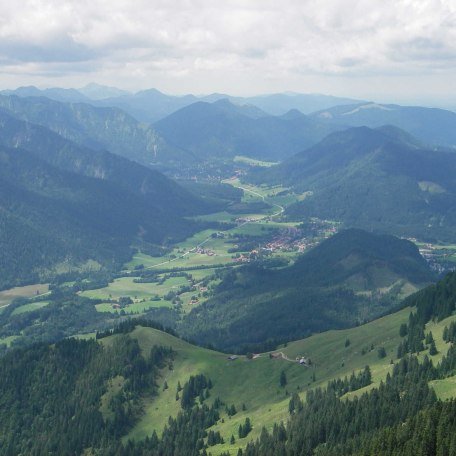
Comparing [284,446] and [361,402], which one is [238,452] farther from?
[361,402]

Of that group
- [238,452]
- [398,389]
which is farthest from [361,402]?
[238,452]

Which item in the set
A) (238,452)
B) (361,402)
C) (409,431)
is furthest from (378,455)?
(238,452)

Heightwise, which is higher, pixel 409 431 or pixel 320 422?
pixel 409 431

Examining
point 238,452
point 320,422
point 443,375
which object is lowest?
point 238,452

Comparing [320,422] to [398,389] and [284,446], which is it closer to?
[284,446]

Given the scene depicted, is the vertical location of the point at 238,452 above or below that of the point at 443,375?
below

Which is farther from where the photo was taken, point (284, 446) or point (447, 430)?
point (284, 446)

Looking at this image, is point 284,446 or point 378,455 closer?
point 378,455

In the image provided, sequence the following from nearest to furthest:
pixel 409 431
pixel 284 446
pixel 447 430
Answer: pixel 447 430 → pixel 409 431 → pixel 284 446

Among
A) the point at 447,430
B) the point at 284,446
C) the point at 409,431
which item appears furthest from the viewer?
the point at 284,446
